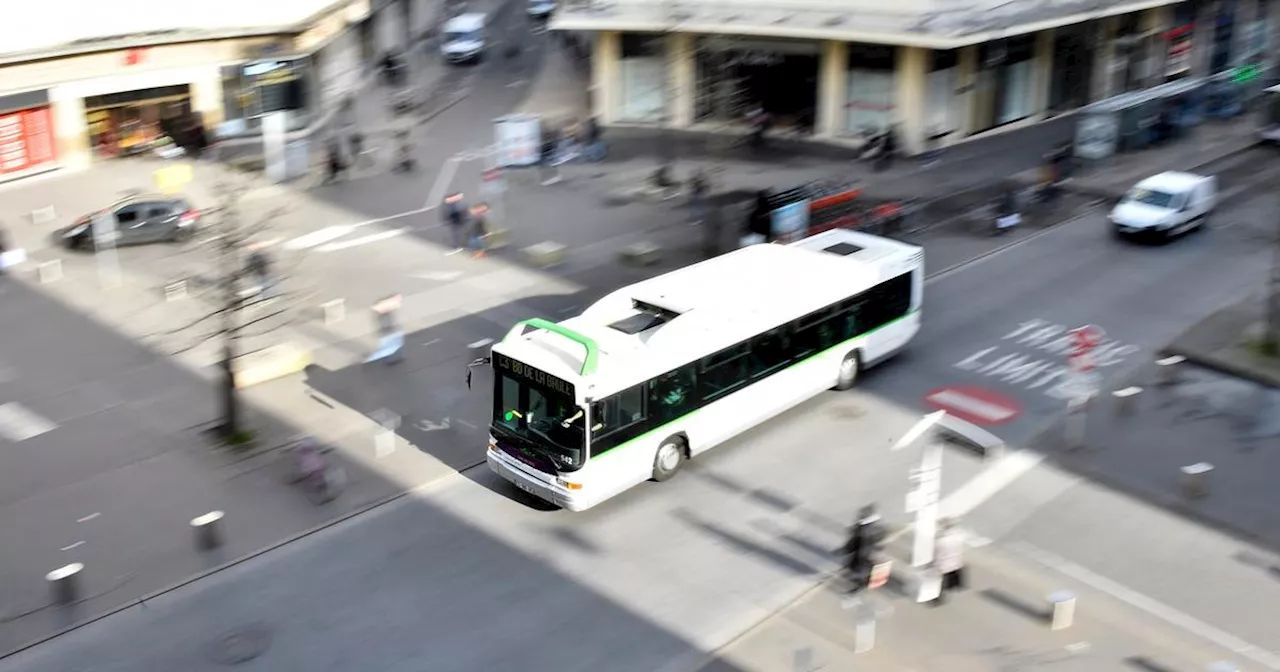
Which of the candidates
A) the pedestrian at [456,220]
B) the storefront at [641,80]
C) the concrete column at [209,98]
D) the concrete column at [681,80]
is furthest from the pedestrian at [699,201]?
the concrete column at [209,98]

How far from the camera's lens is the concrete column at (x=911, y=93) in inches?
1574

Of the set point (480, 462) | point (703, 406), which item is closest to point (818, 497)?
point (703, 406)

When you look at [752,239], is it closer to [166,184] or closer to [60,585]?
[166,184]

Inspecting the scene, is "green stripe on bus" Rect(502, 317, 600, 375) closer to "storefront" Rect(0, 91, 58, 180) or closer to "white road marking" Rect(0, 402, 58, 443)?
"white road marking" Rect(0, 402, 58, 443)

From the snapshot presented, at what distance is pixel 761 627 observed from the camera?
14.5m

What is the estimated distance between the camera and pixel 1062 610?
14234 mm

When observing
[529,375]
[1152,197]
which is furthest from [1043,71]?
[529,375]

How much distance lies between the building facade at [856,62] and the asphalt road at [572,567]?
793 inches

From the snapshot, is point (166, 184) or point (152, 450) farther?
point (166, 184)

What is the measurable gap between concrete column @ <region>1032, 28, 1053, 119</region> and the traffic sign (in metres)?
27.7

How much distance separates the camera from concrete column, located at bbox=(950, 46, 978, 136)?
4153cm

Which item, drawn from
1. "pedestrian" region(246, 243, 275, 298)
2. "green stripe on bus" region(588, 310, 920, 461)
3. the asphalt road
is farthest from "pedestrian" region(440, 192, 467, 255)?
"green stripe on bus" region(588, 310, 920, 461)

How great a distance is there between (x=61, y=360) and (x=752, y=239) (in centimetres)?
1521

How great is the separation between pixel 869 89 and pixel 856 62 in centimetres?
106
